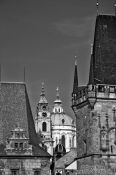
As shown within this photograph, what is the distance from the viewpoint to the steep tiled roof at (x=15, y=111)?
58.4 meters

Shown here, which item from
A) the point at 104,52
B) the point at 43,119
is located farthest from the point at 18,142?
the point at 43,119

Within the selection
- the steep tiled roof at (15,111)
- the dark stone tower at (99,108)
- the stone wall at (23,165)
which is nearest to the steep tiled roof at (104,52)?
the dark stone tower at (99,108)

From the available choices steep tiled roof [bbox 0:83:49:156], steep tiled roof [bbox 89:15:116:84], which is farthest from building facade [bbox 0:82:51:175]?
steep tiled roof [bbox 89:15:116:84]

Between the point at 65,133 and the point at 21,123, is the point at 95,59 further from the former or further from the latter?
the point at 65,133

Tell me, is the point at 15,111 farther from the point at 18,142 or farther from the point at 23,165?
the point at 23,165

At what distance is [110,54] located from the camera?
63281 mm

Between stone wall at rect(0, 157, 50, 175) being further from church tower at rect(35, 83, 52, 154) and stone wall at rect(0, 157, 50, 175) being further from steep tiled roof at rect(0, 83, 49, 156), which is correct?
church tower at rect(35, 83, 52, 154)

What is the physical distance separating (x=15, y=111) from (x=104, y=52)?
1198 centimetres

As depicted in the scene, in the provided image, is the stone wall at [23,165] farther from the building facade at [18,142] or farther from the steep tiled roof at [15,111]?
the steep tiled roof at [15,111]

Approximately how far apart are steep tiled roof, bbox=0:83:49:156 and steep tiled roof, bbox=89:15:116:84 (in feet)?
24.6

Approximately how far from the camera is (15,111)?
59812 millimetres

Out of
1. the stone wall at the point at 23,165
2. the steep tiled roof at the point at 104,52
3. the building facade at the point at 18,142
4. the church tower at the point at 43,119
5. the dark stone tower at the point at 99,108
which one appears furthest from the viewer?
the church tower at the point at 43,119

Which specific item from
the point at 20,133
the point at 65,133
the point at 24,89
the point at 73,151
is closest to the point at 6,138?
the point at 20,133

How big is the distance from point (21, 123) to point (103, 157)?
9.19 meters
